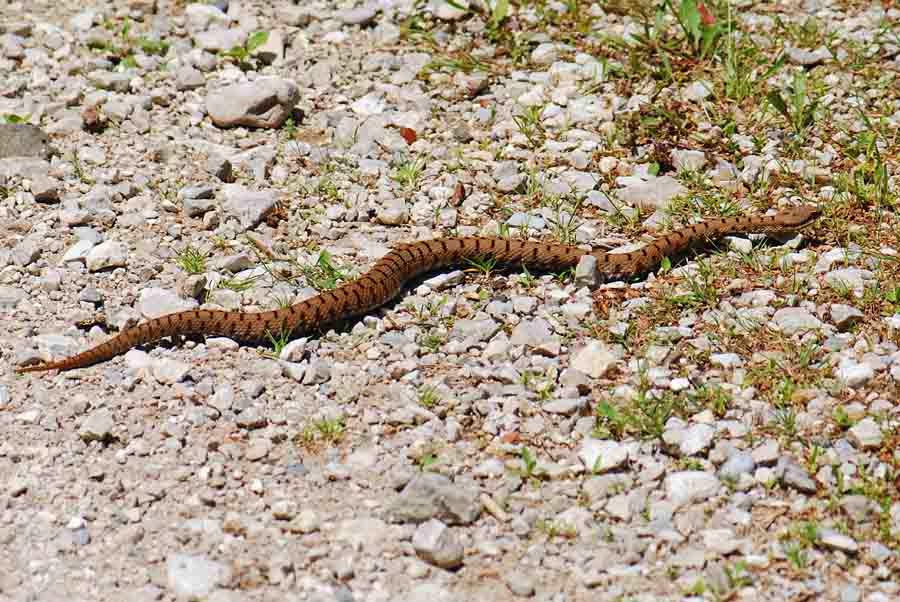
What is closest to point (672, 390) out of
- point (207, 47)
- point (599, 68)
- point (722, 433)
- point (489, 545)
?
point (722, 433)

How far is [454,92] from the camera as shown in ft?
33.9

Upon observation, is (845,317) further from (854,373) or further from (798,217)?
(798,217)

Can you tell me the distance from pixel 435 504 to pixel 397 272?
240 centimetres

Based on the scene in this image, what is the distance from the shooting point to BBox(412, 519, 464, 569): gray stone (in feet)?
18.6

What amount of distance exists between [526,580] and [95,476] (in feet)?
8.02

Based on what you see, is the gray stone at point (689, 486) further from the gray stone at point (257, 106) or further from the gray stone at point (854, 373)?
the gray stone at point (257, 106)

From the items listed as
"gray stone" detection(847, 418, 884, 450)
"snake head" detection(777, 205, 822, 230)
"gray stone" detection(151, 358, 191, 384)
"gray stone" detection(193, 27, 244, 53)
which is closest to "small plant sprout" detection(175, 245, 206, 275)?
"gray stone" detection(151, 358, 191, 384)

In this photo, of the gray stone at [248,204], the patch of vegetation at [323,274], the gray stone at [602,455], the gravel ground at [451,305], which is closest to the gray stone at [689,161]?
the gravel ground at [451,305]

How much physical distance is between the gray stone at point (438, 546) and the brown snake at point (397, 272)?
2.14 m

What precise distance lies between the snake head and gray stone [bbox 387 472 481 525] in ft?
11.7

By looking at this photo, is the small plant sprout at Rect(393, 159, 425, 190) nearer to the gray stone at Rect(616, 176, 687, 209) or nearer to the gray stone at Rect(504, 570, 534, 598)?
the gray stone at Rect(616, 176, 687, 209)

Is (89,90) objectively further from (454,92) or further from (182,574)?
(182,574)

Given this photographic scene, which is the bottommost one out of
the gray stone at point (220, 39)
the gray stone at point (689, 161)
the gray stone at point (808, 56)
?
the gray stone at point (220, 39)

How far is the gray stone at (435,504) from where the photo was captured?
19.4 ft
